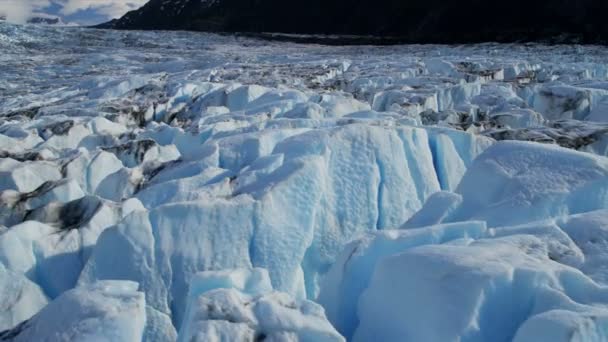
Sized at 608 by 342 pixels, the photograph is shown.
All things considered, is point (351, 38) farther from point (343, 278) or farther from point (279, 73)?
point (343, 278)

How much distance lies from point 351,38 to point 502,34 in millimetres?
16007

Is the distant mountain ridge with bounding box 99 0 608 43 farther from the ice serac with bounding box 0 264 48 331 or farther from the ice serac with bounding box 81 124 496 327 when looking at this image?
the ice serac with bounding box 0 264 48 331

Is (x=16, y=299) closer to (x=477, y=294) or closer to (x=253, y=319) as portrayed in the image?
(x=253, y=319)

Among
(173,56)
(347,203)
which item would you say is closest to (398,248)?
(347,203)

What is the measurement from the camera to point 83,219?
224 inches

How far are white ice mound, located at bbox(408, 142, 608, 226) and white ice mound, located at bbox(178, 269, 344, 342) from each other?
6.16ft

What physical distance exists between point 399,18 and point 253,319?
60.5 meters

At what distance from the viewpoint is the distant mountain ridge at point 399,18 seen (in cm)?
4469

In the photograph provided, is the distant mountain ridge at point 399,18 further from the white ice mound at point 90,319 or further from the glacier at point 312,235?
the white ice mound at point 90,319

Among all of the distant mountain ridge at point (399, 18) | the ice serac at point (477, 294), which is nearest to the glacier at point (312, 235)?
the ice serac at point (477, 294)

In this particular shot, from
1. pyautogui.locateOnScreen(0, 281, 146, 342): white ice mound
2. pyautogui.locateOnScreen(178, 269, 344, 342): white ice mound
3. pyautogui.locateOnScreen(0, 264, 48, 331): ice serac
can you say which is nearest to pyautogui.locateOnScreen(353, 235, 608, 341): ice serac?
pyautogui.locateOnScreen(178, 269, 344, 342): white ice mound

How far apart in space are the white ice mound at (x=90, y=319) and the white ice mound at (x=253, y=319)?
0.33 metres

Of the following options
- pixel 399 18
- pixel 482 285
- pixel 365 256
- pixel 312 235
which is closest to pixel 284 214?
pixel 312 235

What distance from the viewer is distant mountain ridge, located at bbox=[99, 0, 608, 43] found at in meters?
44.7
